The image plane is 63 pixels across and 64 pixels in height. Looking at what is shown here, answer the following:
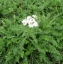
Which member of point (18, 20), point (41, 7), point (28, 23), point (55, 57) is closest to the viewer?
point (28, 23)

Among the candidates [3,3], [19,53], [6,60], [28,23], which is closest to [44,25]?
[28,23]

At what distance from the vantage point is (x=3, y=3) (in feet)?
18.1

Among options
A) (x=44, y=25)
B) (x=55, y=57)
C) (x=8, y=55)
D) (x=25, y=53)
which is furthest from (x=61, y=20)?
(x=8, y=55)

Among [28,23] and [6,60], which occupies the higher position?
[28,23]

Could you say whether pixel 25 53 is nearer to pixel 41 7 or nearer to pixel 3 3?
pixel 41 7

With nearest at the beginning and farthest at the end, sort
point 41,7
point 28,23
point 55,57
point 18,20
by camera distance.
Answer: point 28,23
point 55,57
point 18,20
point 41,7

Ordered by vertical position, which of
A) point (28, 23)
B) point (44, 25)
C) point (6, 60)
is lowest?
point (6, 60)

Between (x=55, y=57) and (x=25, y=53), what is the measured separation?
69 cm

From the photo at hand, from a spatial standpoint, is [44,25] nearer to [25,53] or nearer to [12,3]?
[25,53]

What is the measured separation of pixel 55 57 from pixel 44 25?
0.79 meters

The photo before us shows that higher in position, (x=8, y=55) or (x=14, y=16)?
(x=14, y=16)

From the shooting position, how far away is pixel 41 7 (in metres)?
5.29

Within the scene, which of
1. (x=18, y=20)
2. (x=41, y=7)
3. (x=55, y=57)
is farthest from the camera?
(x=41, y=7)

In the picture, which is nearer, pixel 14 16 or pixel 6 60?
pixel 6 60
